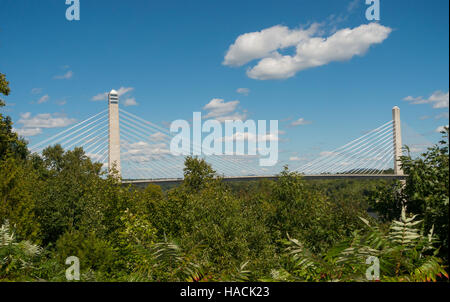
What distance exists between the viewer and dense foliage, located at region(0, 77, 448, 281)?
12.1 ft

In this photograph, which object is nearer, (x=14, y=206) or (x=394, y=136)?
(x=14, y=206)

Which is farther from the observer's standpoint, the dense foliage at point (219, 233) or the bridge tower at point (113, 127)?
the bridge tower at point (113, 127)

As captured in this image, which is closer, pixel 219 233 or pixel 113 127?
pixel 219 233

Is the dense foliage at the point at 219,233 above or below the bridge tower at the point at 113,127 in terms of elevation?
below

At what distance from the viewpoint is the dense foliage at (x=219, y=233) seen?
370 cm

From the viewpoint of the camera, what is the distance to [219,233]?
49.9 ft

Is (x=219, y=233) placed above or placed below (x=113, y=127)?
below

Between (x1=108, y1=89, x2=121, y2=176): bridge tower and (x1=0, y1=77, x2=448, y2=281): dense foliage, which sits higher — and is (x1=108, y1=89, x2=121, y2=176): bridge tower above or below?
above

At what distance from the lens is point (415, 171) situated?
750cm

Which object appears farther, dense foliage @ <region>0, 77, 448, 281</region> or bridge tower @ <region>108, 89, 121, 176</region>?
bridge tower @ <region>108, 89, 121, 176</region>
